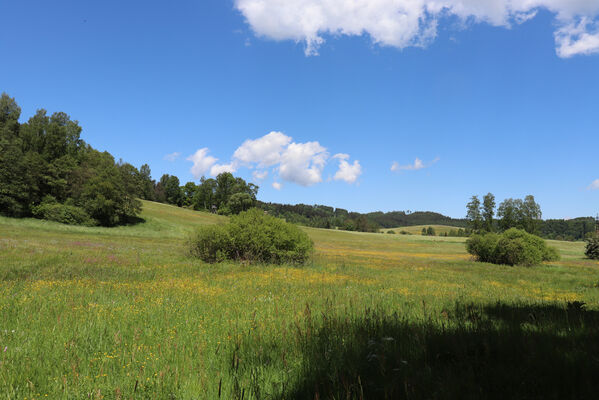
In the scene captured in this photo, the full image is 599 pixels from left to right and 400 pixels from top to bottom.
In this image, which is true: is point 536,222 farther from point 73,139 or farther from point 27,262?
point 73,139

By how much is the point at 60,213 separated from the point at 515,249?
213 ft

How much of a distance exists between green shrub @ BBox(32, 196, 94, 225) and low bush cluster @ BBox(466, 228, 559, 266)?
59.9 metres

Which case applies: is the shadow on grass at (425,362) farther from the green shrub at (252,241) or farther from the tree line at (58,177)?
the tree line at (58,177)

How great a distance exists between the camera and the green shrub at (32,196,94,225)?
49.0 meters

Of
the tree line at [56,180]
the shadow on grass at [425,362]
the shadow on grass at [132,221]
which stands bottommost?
the shadow on grass at [132,221]

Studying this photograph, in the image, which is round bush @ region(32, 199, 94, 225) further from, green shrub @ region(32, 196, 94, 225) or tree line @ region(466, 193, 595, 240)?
tree line @ region(466, 193, 595, 240)

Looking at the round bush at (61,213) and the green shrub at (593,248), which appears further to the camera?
the round bush at (61,213)

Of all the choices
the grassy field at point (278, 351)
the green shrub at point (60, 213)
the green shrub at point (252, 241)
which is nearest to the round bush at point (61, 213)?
the green shrub at point (60, 213)

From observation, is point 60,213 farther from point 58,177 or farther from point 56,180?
point 58,177

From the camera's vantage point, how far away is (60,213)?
4931 centimetres

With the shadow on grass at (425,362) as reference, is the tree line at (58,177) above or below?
above

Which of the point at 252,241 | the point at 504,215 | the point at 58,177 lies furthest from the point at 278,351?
the point at 504,215

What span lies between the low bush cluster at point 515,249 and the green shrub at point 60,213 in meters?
59.9

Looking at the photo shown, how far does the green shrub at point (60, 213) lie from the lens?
48972 millimetres
